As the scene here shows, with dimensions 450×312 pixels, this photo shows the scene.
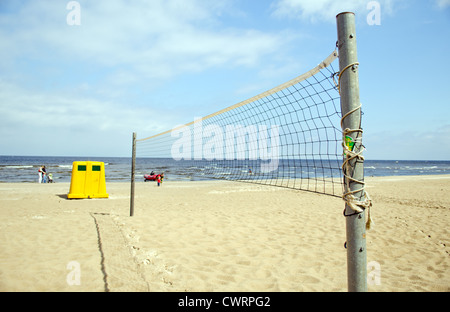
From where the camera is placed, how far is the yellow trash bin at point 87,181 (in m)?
9.05

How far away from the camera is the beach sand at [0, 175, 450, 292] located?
2932mm

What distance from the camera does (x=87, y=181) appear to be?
9234 millimetres

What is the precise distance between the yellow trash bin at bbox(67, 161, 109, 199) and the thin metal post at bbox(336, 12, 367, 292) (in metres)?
9.15

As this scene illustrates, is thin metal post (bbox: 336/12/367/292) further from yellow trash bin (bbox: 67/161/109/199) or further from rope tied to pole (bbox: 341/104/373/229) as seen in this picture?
yellow trash bin (bbox: 67/161/109/199)

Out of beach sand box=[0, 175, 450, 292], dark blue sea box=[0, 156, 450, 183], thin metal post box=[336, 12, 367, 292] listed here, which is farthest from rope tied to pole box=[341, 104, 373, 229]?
beach sand box=[0, 175, 450, 292]

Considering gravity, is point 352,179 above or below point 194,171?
above

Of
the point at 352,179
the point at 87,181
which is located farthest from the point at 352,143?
the point at 87,181

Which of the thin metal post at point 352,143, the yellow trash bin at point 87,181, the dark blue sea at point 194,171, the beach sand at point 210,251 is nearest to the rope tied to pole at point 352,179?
the thin metal post at point 352,143

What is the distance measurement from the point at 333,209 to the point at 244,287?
5.26 meters

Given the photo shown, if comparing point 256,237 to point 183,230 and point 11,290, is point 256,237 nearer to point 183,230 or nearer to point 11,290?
point 183,230

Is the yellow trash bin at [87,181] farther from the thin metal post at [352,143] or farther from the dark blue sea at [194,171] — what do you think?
the thin metal post at [352,143]

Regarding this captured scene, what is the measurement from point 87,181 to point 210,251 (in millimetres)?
6994

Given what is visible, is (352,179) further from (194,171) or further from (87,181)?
(194,171)
